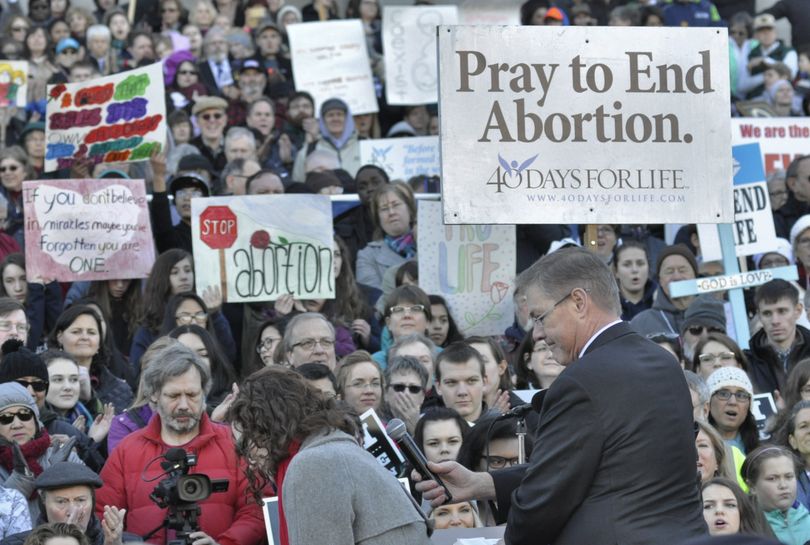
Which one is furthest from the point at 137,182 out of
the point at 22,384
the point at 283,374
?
the point at 283,374

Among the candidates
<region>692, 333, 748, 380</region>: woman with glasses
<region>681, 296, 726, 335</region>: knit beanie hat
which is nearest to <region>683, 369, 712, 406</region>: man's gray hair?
<region>692, 333, 748, 380</region>: woman with glasses

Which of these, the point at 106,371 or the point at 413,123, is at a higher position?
the point at 413,123

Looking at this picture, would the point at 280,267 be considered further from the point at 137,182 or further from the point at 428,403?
the point at 428,403

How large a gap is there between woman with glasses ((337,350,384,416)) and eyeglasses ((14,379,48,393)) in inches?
63.2

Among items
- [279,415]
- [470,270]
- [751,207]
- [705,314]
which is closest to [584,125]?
[279,415]

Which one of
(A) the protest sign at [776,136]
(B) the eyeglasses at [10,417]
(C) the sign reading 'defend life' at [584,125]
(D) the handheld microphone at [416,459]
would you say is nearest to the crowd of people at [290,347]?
(B) the eyeglasses at [10,417]

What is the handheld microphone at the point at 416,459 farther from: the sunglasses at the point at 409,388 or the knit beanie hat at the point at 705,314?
the knit beanie hat at the point at 705,314

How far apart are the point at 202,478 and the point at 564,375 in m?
2.11

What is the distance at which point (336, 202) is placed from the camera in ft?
43.3

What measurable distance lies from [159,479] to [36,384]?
4.60ft

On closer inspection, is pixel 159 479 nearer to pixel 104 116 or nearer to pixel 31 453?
pixel 31 453

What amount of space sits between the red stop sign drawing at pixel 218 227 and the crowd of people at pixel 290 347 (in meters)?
0.26

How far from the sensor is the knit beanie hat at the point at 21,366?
351 inches

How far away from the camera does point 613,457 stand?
5.21m
